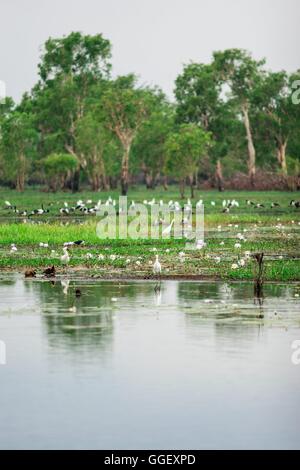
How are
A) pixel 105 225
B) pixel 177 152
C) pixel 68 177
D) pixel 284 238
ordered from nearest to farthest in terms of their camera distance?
pixel 284 238, pixel 105 225, pixel 177 152, pixel 68 177

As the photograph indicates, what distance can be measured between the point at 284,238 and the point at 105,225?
7.81 m

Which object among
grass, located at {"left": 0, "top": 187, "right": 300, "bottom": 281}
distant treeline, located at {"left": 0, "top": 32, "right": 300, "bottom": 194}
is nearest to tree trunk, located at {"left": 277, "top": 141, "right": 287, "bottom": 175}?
distant treeline, located at {"left": 0, "top": 32, "right": 300, "bottom": 194}

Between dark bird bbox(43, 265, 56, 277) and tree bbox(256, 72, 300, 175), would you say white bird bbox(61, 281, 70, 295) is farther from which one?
tree bbox(256, 72, 300, 175)

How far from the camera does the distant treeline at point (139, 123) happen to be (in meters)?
92.2

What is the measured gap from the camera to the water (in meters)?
14.5

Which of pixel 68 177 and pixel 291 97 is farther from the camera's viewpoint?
pixel 68 177

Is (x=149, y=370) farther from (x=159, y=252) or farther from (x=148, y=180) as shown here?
(x=148, y=180)

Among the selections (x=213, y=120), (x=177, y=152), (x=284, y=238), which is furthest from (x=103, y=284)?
(x=213, y=120)

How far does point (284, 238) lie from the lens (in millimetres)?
38062

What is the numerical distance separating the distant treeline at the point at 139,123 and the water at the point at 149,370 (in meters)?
62.2

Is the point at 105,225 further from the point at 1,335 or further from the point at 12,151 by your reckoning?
the point at 12,151

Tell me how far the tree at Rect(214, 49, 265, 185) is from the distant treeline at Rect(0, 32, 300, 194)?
9 centimetres

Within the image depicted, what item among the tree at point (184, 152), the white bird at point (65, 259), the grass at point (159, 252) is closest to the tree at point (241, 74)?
the tree at point (184, 152)

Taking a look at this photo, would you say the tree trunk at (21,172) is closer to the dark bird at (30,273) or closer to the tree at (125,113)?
the tree at (125,113)
